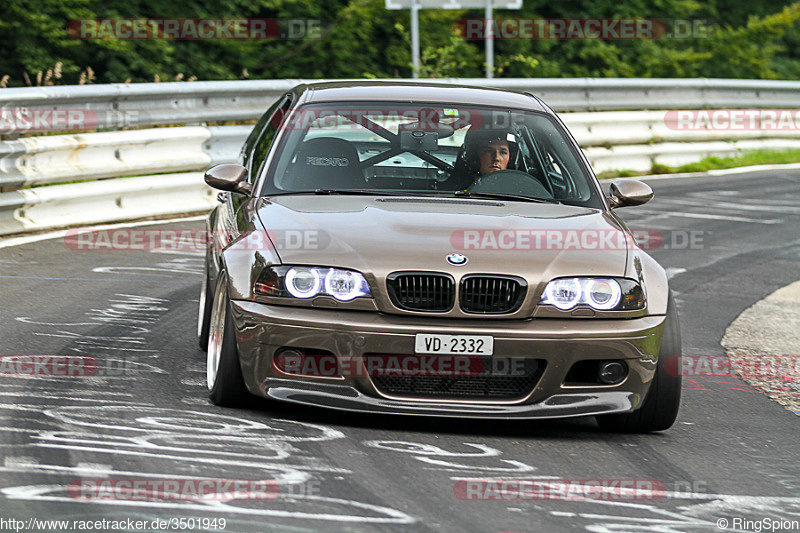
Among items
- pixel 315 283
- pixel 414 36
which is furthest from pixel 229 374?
pixel 414 36

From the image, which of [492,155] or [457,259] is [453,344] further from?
[492,155]

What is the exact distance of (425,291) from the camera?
576 centimetres

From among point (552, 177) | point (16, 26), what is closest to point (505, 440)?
point (552, 177)

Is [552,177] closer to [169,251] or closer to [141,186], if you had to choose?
[169,251]

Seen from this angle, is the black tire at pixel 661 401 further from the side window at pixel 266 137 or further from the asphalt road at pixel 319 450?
the side window at pixel 266 137

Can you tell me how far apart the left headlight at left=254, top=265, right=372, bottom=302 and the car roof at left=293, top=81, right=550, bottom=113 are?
1823 millimetres

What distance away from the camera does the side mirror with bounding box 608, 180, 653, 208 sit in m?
7.06

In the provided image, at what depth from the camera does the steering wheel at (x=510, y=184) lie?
696 centimetres

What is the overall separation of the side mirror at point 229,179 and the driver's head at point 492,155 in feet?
3.91

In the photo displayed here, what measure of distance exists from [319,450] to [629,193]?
246 cm

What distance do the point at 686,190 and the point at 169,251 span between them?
8.16 meters

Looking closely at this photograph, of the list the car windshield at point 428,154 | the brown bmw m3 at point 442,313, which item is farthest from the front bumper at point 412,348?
the car windshield at point 428,154

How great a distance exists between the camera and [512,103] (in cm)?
761

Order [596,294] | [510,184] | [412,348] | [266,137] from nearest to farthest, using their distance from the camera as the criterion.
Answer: [412,348], [596,294], [510,184], [266,137]
